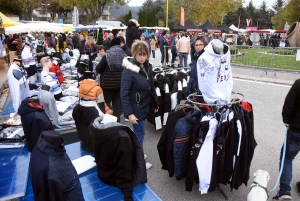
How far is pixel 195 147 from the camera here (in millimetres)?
3240

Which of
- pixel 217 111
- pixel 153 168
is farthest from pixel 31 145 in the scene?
pixel 217 111

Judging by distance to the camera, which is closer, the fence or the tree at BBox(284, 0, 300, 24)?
the fence

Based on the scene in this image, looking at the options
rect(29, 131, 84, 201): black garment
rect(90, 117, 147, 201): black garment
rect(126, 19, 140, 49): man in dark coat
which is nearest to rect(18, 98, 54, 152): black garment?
rect(90, 117, 147, 201): black garment

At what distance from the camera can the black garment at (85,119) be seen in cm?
382

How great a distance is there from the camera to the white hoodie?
3.24 m

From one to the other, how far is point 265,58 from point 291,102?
11.9 meters

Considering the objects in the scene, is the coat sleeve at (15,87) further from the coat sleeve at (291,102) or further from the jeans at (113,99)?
the coat sleeve at (291,102)

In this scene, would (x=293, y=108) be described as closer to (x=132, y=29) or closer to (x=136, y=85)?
(x=136, y=85)

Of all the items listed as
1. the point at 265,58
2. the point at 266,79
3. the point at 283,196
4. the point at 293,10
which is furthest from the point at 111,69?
the point at 293,10

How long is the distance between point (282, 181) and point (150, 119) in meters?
2.95

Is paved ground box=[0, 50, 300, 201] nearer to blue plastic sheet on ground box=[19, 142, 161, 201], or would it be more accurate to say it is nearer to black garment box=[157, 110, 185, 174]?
black garment box=[157, 110, 185, 174]

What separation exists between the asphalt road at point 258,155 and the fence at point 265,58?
193 inches

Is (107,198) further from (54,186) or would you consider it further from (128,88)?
(128,88)

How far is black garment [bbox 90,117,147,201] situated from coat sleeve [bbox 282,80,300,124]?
1839 mm
